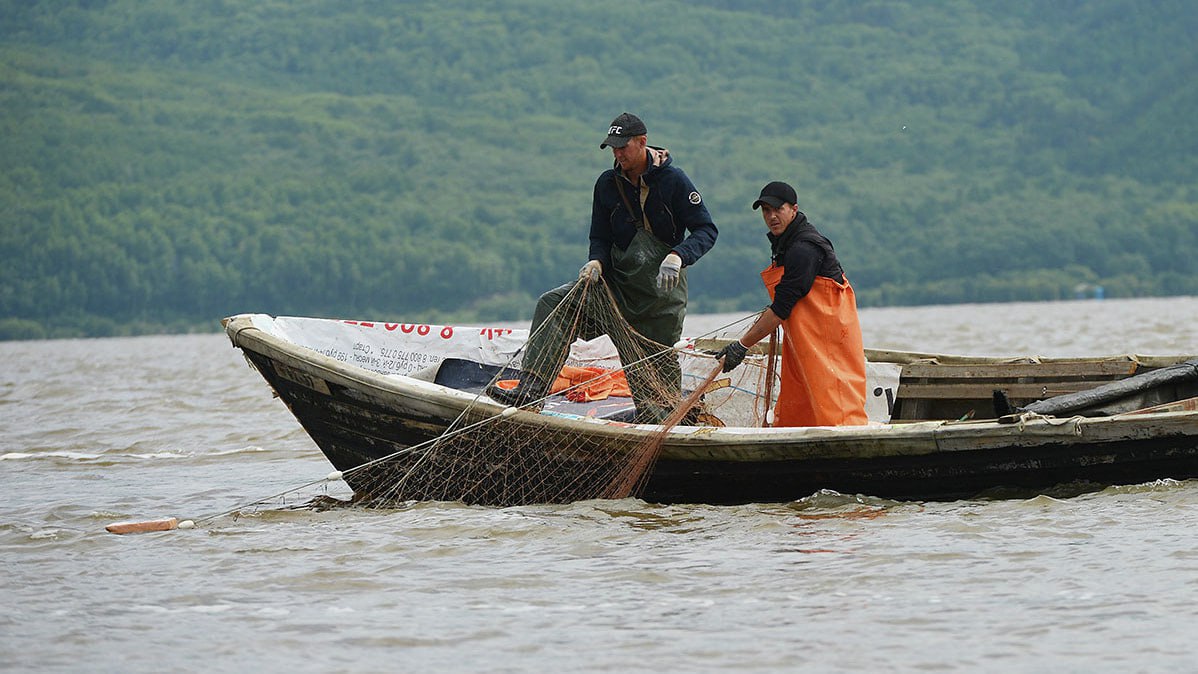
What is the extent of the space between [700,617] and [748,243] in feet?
329

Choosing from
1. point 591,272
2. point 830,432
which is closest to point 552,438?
point 591,272

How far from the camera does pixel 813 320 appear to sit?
8.72 meters

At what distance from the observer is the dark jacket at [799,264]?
8.60 m

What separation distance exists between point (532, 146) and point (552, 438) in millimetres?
131296

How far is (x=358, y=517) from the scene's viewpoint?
9164 mm

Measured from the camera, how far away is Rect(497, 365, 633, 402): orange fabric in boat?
10414 mm

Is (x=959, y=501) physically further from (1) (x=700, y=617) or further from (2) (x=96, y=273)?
(2) (x=96, y=273)

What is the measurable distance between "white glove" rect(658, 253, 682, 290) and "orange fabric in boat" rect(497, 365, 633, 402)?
1.64 metres

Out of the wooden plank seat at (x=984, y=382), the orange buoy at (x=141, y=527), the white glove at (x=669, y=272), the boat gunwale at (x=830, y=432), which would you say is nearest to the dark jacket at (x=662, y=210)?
the white glove at (x=669, y=272)

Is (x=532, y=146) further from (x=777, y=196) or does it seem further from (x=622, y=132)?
(x=777, y=196)

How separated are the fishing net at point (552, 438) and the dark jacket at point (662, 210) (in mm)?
403

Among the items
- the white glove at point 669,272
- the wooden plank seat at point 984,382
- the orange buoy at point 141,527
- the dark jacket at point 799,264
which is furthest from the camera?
the wooden plank seat at point 984,382

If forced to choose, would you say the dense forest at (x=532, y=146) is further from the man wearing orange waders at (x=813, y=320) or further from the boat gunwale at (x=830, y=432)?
the boat gunwale at (x=830, y=432)

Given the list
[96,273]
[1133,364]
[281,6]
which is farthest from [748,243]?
[1133,364]
